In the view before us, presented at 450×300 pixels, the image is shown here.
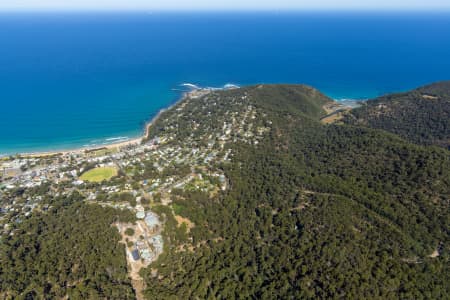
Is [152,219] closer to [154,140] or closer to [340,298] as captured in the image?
[340,298]

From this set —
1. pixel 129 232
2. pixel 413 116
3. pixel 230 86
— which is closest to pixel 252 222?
pixel 129 232

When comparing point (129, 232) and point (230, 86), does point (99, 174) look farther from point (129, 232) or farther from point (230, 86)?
point (230, 86)

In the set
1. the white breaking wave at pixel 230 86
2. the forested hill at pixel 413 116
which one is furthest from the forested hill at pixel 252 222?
the white breaking wave at pixel 230 86

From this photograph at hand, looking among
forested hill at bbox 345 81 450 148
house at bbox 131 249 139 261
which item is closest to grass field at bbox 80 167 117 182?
house at bbox 131 249 139 261

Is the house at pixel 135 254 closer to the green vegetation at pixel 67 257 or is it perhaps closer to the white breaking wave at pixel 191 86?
the green vegetation at pixel 67 257

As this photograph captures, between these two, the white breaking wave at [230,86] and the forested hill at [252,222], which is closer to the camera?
the forested hill at [252,222]
